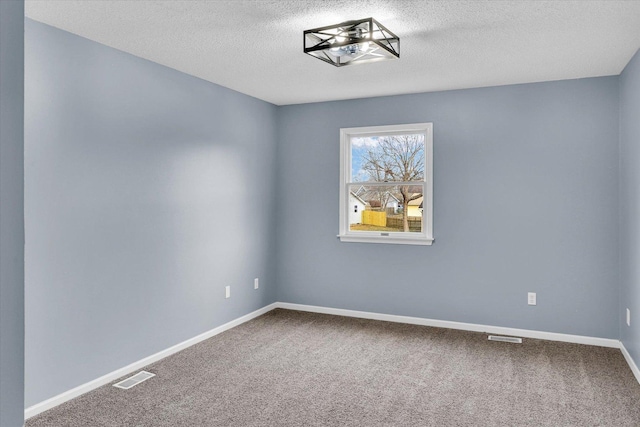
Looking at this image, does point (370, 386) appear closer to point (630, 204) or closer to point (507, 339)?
point (507, 339)

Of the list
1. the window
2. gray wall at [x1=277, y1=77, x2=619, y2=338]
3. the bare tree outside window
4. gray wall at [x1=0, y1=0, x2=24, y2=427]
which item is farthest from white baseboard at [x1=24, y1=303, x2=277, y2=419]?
gray wall at [x1=0, y1=0, x2=24, y2=427]

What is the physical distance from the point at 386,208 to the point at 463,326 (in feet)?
4.87

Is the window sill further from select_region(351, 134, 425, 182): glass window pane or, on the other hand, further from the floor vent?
the floor vent

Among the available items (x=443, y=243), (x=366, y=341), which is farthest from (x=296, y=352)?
(x=443, y=243)

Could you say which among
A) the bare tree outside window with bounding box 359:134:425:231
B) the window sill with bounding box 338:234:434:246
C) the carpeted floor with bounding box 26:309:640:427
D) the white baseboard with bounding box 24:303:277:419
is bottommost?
the carpeted floor with bounding box 26:309:640:427

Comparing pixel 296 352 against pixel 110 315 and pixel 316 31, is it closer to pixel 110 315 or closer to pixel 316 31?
pixel 110 315

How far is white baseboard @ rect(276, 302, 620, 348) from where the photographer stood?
4.22m

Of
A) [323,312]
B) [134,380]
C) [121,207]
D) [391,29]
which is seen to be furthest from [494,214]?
[134,380]

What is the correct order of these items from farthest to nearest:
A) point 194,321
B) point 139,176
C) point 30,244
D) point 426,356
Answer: point 194,321 → point 426,356 → point 139,176 → point 30,244

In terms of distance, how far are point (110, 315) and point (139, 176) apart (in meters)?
1.07

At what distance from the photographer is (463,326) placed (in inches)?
186

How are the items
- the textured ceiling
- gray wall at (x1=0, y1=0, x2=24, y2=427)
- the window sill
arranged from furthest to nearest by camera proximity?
the window sill
the textured ceiling
gray wall at (x1=0, y1=0, x2=24, y2=427)

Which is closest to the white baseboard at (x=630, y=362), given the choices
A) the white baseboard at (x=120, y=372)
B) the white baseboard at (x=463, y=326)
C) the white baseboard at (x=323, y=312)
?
the white baseboard at (x=323, y=312)

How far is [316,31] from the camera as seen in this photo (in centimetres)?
290
